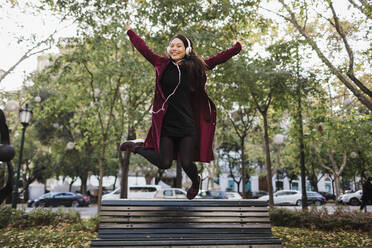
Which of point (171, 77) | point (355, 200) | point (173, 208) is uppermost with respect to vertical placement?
point (171, 77)

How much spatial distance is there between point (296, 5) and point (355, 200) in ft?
76.1

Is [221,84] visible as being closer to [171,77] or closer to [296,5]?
[296,5]

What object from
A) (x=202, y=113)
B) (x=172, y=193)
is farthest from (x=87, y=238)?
(x=172, y=193)

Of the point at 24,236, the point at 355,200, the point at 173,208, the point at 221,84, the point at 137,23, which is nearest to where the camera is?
the point at 173,208

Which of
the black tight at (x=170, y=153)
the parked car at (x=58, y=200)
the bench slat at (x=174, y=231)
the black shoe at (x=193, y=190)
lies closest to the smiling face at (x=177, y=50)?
the black tight at (x=170, y=153)

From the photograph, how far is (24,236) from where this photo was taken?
762 centimetres

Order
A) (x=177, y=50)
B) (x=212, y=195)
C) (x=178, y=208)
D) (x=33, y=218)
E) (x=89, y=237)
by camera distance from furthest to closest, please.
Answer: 1. (x=212, y=195)
2. (x=33, y=218)
3. (x=89, y=237)
4. (x=178, y=208)
5. (x=177, y=50)

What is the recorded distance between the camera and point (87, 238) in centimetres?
759

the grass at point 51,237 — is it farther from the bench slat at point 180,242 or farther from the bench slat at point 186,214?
the bench slat at point 180,242

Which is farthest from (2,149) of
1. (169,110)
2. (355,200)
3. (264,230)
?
(355,200)

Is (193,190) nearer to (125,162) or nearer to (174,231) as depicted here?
(174,231)

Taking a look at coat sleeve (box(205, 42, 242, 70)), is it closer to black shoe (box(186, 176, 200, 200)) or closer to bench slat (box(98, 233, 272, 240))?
black shoe (box(186, 176, 200, 200))

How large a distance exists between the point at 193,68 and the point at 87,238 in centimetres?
604

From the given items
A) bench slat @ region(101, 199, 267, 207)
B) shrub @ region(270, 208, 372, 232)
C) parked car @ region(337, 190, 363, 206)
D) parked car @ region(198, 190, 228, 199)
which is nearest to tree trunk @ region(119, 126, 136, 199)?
parked car @ region(198, 190, 228, 199)
